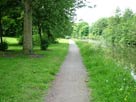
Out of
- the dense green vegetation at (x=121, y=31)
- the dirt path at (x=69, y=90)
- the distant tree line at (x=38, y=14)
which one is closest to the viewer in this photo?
the dirt path at (x=69, y=90)

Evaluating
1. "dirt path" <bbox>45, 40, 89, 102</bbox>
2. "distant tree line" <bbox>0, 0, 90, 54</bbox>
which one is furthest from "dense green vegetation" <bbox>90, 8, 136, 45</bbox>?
"dirt path" <bbox>45, 40, 89, 102</bbox>

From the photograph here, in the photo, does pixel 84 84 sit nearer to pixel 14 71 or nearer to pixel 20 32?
pixel 14 71

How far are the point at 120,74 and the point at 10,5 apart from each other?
1969 cm

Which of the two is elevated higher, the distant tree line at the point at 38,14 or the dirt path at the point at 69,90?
the distant tree line at the point at 38,14

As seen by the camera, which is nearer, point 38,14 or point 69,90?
point 69,90

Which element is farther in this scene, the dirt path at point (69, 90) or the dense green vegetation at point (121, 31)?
the dense green vegetation at point (121, 31)

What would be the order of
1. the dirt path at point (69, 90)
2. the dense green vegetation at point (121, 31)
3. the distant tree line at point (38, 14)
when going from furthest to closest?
the dense green vegetation at point (121, 31) < the distant tree line at point (38, 14) < the dirt path at point (69, 90)

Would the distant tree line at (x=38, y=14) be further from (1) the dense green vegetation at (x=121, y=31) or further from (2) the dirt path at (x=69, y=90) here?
(1) the dense green vegetation at (x=121, y=31)

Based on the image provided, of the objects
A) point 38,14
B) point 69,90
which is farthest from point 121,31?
point 69,90

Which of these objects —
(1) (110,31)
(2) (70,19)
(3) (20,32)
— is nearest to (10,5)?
(2) (70,19)

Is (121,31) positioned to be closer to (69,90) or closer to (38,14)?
(38,14)

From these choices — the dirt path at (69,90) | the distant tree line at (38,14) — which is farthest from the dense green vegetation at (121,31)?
A: the dirt path at (69,90)

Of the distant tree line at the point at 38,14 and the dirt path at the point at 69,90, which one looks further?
the distant tree line at the point at 38,14

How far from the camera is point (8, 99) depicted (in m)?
9.55
